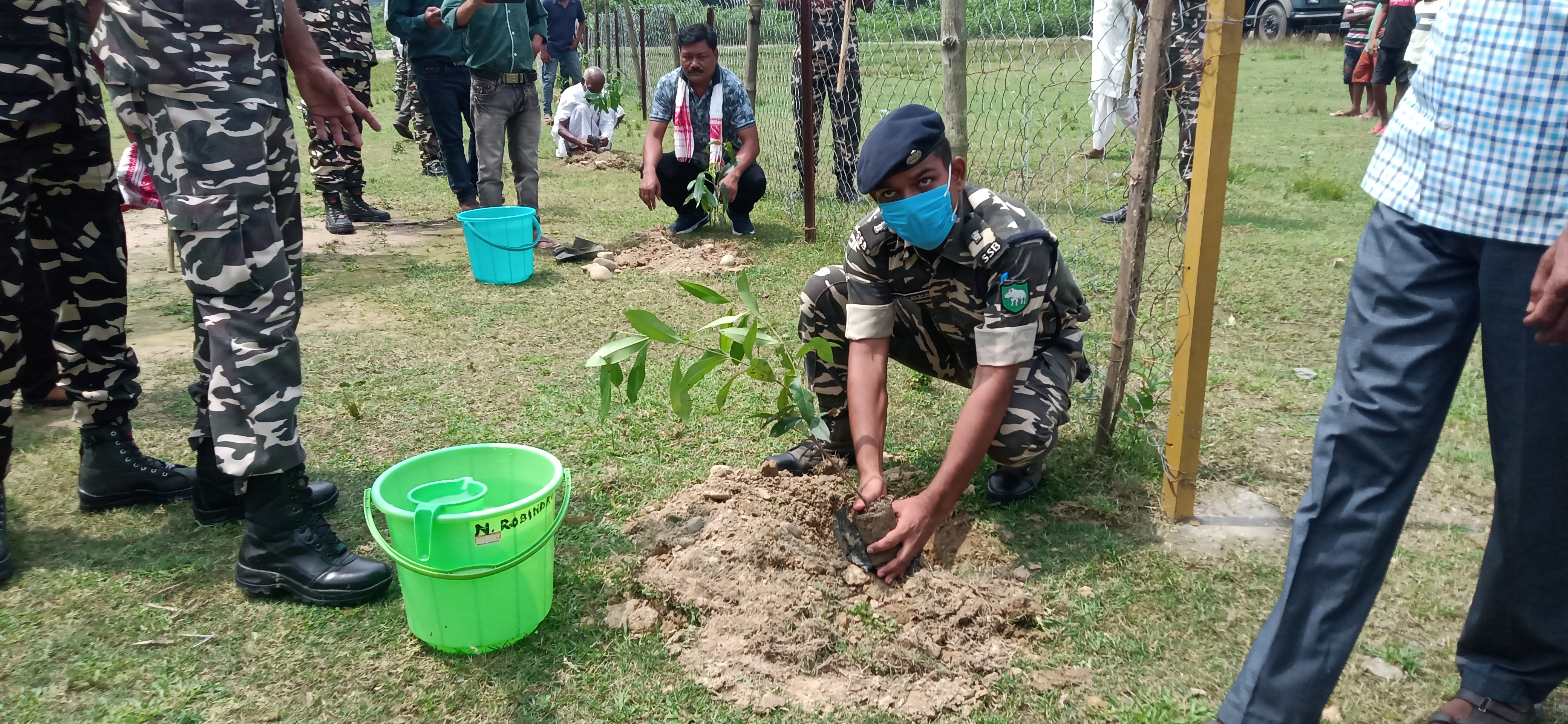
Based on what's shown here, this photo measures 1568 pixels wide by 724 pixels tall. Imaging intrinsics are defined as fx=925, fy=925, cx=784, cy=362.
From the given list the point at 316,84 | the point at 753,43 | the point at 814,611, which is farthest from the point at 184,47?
the point at 753,43

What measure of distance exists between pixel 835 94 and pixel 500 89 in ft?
7.05

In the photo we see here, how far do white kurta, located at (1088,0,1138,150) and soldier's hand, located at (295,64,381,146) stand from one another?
199 cm

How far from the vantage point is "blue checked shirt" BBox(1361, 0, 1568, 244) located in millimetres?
1333

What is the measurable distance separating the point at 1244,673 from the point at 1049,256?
41.0 inches

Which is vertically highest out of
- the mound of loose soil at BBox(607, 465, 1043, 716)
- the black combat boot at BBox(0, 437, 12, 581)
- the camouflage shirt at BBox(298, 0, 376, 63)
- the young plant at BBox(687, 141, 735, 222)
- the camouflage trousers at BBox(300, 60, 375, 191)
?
the camouflage shirt at BBox(298, 0, 376, 63)

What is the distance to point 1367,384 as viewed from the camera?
1.47m

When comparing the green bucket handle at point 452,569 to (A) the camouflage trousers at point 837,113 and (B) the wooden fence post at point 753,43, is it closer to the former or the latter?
(A) the camouflage trousers at point 837,113

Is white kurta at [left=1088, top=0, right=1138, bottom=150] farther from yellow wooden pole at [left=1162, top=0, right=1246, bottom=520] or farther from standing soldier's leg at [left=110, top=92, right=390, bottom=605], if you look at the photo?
standing soldier's leg at [left=110, top=92, right=390, bottom=605]

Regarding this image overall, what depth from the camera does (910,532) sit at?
2.19 metres

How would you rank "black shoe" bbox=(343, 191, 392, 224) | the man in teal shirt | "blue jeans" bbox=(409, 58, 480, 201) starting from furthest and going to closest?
"black shoe" bbox=(343, 191, 392, 224)
"blue jeans" bbox=(409, 58, 480, 201)
the man in teal shirt

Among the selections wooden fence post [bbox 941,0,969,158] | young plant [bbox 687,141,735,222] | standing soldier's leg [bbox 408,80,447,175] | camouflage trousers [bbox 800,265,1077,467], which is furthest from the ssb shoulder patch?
standing soldier's leg [bbox 408,80,447,175]

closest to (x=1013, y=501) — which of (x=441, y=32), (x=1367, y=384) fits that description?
(x=1367, y=384)

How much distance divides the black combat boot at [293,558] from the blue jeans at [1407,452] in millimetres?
1847

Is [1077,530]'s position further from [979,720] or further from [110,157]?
[110,157]
